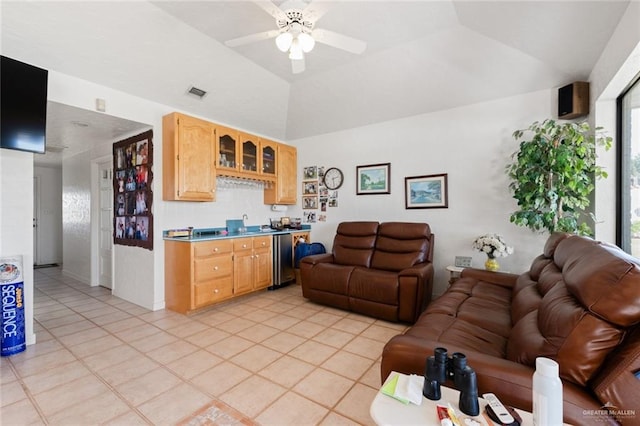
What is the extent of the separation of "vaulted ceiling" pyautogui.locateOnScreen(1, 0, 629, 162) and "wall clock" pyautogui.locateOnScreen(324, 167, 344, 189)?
1062 mm

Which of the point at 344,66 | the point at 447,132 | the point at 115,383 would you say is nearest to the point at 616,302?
the point at 115,383

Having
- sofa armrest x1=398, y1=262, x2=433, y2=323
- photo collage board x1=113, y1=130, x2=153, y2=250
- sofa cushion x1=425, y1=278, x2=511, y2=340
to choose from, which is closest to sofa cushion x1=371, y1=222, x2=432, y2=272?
sofa armrest x1=398, y1=262, x2=433, y2=323

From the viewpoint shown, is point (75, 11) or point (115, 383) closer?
point (115, 383)

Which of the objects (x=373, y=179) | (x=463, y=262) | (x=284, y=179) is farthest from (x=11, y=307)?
(x=463, y=262)

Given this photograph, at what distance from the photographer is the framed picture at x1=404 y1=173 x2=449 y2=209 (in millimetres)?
3773

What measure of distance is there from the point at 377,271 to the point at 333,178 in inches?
78.0

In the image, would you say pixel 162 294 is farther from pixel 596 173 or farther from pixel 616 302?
pixel 596 173

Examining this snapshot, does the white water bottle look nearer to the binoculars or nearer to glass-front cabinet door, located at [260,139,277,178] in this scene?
the binoculars

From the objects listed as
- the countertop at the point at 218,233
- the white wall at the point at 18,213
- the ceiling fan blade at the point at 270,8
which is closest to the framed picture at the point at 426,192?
the countertop at the point at 218,233

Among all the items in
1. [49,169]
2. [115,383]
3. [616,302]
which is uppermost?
[49,169]

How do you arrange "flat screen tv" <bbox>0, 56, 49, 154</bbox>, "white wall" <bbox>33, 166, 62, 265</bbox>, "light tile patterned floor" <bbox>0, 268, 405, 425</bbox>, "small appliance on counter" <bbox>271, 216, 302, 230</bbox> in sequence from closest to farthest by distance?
"light tile patterned floor" <bbox>0, 268, 405, 425</bbox>
"flat screen tv" <bbox>0, 56, 49, 154</bbox>
"small appliance on counter" <bbox>271, 216, 302, 230</bbox>
"white wall" <bbox>33, 166, 62, 265</bbox>

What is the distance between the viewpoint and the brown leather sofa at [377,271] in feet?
9.68

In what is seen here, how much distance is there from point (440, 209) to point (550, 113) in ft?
5.19

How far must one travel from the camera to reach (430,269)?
319 centimetres
